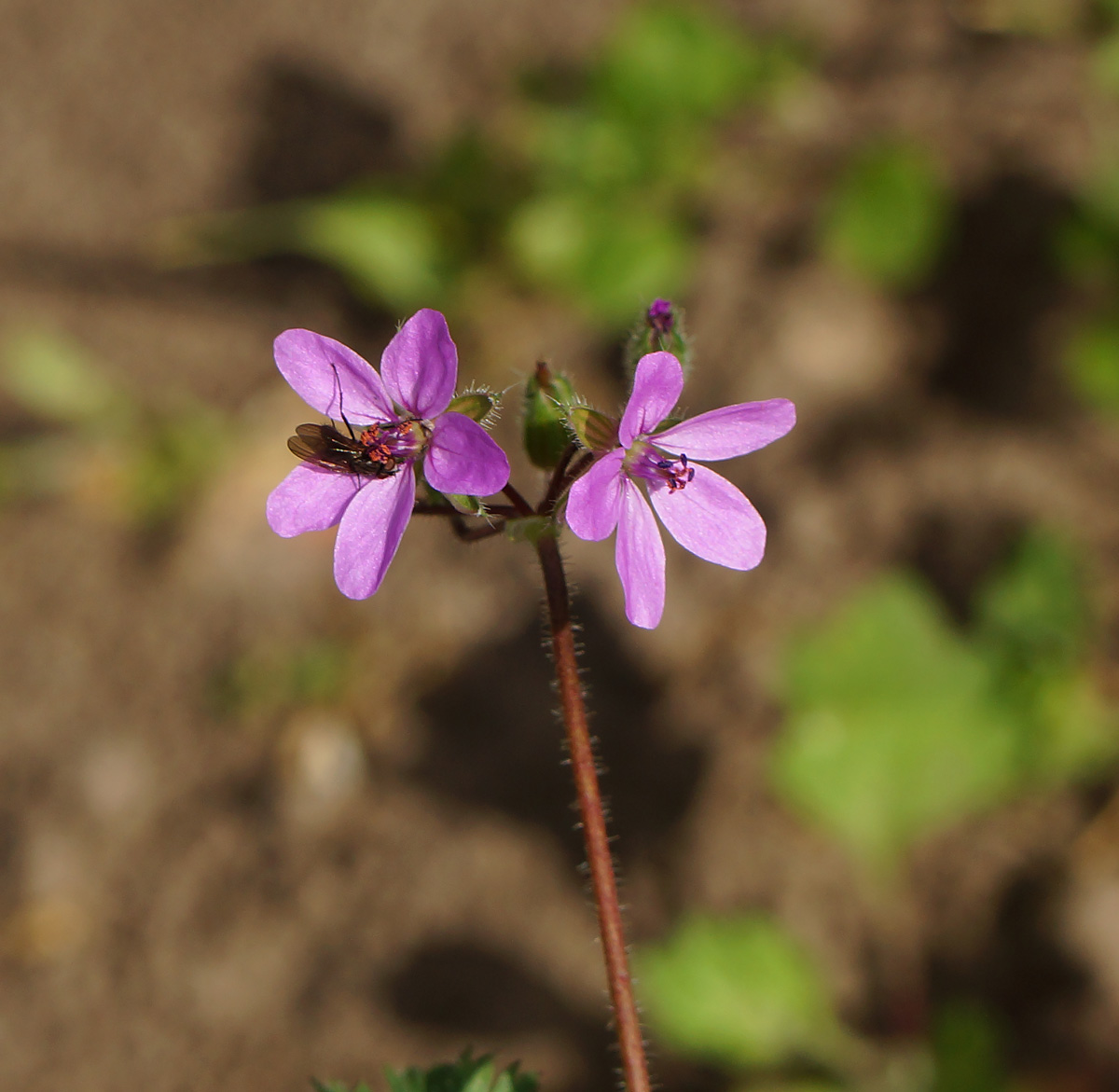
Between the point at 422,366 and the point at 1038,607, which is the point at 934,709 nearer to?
the point at 1038,607

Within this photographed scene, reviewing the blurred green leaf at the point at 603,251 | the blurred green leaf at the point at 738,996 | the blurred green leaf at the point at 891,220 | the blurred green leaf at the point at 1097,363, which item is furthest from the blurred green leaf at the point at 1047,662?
the blurred green leaf at the point at 603,251

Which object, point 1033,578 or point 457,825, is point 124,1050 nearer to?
point 457,825

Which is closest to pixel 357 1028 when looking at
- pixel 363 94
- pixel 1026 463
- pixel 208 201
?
pixel 1026 463

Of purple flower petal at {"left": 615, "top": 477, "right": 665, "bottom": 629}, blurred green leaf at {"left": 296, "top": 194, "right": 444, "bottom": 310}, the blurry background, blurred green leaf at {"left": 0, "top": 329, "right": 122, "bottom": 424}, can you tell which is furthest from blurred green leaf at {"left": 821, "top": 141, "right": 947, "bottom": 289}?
blurred green leaf at {"left": 0, "top": 329, "right": 122, "bottom": 424}

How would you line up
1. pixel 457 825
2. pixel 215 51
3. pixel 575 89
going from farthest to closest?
pixel 215 51
pixel 575 89
pixel 457 825

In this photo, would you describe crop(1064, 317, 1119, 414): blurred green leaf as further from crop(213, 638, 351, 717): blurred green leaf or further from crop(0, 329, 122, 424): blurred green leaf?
crop(0, 329, 122, 424): blurred green leaf

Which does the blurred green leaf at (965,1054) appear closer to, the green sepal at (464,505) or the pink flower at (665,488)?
the pink flower at (665,488)

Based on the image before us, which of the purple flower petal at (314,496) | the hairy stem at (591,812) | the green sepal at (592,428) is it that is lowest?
the hairy stem at (591,812)
